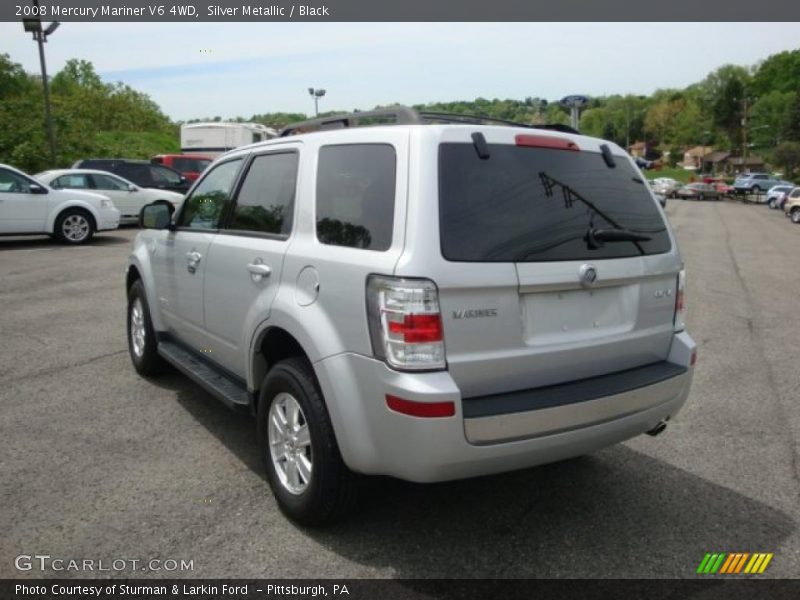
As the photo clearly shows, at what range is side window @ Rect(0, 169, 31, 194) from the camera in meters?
13.0

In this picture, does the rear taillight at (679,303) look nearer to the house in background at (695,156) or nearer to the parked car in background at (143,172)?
the parked car in background at (143,172)

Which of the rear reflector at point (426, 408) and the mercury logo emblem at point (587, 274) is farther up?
the mercury logo emblem at point (587, 274)

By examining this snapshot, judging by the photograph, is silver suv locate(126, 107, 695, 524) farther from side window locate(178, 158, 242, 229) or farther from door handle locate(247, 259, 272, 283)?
side window locate(178, 158, 242, 229)

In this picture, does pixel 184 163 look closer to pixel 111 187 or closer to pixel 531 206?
pixel 111 187

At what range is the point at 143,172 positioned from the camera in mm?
18969

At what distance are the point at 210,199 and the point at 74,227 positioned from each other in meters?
11.3

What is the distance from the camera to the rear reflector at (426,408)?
2592 millimetres

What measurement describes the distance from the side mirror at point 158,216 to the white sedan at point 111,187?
11.1m

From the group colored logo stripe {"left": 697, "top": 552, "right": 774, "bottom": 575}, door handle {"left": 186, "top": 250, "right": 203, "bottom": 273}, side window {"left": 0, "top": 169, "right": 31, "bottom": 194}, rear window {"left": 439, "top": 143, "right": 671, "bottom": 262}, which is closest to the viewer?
rear window {"left": 439, "top": 143, "right": 671, "bottom": 262}

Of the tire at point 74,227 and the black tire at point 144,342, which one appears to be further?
the tire at point 74,227

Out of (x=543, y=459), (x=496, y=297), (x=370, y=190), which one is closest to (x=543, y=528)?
(x=543, y=459)

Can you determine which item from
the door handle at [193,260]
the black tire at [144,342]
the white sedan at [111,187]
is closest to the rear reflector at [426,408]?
the door handle at [193,260]

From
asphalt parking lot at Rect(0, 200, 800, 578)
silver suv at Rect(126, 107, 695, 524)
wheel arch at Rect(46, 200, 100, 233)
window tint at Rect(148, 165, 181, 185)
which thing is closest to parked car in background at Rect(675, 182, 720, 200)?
window tint at Rect(148, 165, 181, 185)

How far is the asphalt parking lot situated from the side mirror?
129cm
